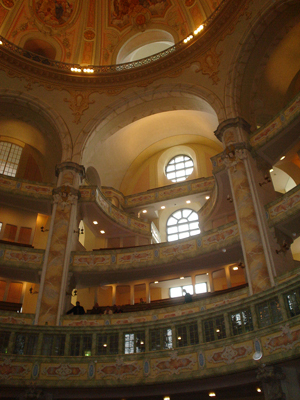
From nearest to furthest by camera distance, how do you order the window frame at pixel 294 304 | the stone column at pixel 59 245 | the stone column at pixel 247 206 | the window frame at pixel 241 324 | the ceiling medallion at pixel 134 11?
1. the window frame at pixel 294 304
2. the window frame at pixel 241 324
3. the stone column at pixel 247 206
4. the stone column at pixel 59 245
5. the ceiling medallion at pixel 134 11

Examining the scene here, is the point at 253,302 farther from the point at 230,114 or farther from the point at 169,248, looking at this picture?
the point at 230,114

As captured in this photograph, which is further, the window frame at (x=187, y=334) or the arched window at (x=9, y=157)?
the arched window at (x=9, y=157)

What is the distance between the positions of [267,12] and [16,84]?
14609 mm

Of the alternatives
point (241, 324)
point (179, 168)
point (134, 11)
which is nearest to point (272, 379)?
point (241, 324)

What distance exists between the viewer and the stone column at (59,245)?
16922mm

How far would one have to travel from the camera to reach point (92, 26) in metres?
27.7

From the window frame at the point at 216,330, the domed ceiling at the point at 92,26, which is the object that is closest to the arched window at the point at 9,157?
the domed ceiling at the point at 92,26

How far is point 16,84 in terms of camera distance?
2348 centimetres

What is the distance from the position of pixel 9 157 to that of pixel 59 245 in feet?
33.2

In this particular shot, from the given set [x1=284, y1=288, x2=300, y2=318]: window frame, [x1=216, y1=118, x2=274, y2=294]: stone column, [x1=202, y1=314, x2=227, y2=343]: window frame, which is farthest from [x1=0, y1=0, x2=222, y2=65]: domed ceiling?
[x1=284, y1=288, x2=300, y2=318]: window frame

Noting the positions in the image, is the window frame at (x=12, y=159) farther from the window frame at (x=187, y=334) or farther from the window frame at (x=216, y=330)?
the window frame at (x=216, y=330)

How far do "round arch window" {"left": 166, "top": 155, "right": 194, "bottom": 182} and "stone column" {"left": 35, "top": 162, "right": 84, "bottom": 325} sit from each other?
32.4 ft

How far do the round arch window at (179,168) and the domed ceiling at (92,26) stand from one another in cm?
838

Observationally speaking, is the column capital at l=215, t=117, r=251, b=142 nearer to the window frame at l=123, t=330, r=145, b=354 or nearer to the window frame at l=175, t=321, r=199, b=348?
the window frame at l=175, t=321, r=199, b=348
